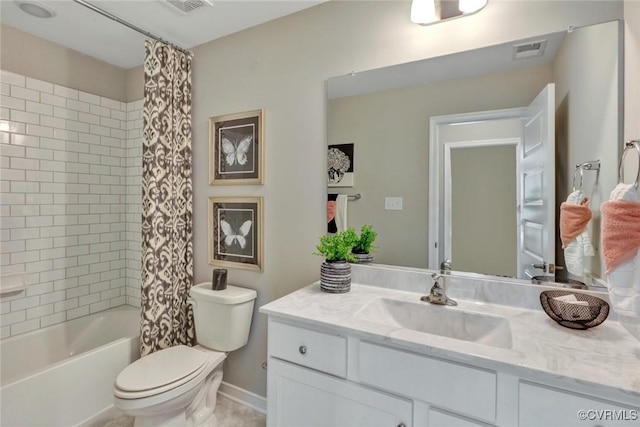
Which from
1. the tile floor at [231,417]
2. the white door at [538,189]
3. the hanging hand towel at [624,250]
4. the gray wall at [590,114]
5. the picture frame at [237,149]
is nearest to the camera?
the hanging hand towel at [624,250]

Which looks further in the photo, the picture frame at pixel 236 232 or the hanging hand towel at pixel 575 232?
the picture frame at pixel 236 232

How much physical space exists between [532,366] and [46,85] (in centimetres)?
315

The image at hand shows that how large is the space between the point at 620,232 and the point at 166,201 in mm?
2145

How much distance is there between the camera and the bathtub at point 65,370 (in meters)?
1.60

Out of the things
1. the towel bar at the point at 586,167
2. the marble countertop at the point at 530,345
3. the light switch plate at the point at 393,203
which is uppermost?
the towel bar at the point at 586,167

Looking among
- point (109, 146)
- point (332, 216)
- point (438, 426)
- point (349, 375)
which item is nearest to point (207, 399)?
point (349, 375)

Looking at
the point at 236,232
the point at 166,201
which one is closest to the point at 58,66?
the point at 166,201

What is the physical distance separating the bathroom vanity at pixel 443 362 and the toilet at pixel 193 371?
0.55 m

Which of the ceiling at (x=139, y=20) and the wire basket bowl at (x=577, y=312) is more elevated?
the ceiling at (x=139, y=20)

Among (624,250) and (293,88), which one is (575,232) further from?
(293,88)

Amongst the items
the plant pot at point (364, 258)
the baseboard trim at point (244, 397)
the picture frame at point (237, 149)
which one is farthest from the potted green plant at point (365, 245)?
the baseboard trim at point (244, 397)

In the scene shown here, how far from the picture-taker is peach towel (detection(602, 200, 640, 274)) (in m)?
0.91

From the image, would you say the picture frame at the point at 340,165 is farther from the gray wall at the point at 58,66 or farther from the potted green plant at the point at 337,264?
the gray wall at the point at 58,66

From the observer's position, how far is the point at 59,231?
2.30m
